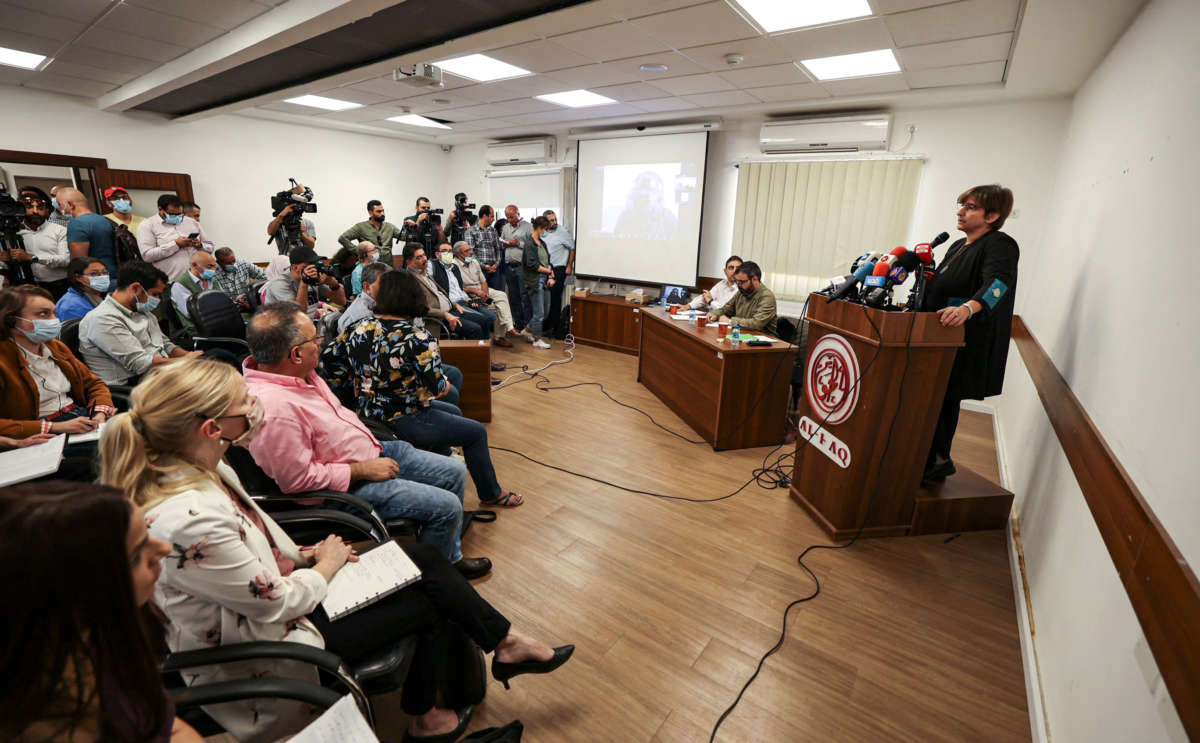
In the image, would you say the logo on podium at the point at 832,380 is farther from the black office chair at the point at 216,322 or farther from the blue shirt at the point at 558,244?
the blue shirt at the point at 558,244

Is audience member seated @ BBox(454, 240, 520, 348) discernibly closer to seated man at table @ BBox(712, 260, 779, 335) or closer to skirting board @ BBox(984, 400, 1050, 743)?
seated man at table @ BBox(712, 260, 779, 335)

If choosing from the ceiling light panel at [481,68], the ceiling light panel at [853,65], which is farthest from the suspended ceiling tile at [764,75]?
the ceiling light panel at [481,68]

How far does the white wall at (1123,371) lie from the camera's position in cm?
112

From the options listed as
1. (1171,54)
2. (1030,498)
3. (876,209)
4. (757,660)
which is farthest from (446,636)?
(876,209)

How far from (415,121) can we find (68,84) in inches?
127

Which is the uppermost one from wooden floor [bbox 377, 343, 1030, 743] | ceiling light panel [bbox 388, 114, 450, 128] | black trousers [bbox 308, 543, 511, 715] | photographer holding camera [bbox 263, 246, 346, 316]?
ceiling light panel [bbox 388, 114, 450, 128]

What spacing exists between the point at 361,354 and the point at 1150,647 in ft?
8.09

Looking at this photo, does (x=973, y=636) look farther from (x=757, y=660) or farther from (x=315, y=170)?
(x=315, y=170)

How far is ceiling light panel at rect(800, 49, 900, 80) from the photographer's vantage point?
11.2 ft

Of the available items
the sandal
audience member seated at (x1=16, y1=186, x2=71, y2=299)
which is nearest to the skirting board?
the sandal

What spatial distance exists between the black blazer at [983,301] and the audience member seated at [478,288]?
4243 mm

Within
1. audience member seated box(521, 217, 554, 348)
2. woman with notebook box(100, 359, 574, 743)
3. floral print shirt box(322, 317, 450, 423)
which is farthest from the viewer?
audience member seated box(521, 217, 554, 348)

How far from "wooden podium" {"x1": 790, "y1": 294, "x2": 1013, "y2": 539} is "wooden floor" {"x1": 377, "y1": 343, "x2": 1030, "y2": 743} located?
0.46 feet

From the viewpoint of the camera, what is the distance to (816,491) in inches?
103
